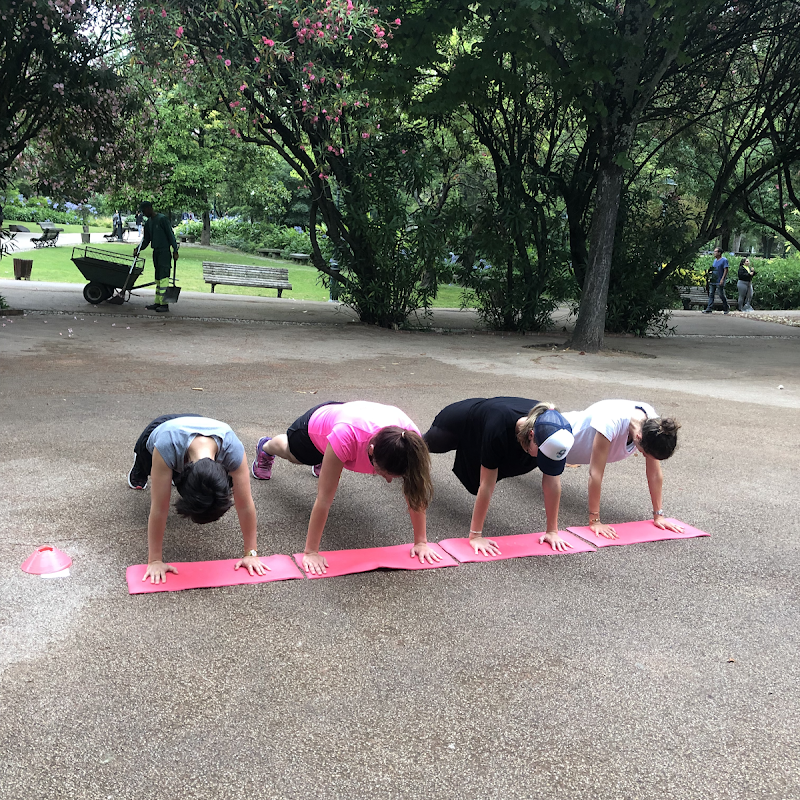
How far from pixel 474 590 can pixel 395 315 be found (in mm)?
10450

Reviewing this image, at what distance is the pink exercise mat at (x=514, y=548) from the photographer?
411 cm

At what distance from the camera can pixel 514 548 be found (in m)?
4.25

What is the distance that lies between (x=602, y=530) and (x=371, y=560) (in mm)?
1408

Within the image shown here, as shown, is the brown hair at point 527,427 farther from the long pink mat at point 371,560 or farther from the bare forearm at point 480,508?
the long pink mat at point 371,560

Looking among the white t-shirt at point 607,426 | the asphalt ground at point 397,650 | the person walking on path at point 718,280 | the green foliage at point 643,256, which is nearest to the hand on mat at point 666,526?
the asphalt ground at point 397,650

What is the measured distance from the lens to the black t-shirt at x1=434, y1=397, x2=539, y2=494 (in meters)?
4.15

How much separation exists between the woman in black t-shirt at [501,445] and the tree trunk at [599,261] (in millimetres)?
8231

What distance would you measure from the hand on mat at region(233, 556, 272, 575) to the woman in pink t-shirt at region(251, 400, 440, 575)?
0.69ft

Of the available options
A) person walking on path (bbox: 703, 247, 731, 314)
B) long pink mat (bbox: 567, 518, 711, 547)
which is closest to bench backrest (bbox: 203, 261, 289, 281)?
person walking on path (bbox: 703, 247, 731, 314)

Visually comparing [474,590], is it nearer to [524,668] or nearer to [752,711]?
[524,668]

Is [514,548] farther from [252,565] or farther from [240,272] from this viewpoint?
[240,272]

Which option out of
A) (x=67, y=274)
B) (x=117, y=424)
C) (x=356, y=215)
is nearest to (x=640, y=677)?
(x=117, y=424)

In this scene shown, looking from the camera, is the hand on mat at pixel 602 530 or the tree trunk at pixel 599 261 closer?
the hand on mat at pixel 602 530

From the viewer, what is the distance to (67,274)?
2244cm
